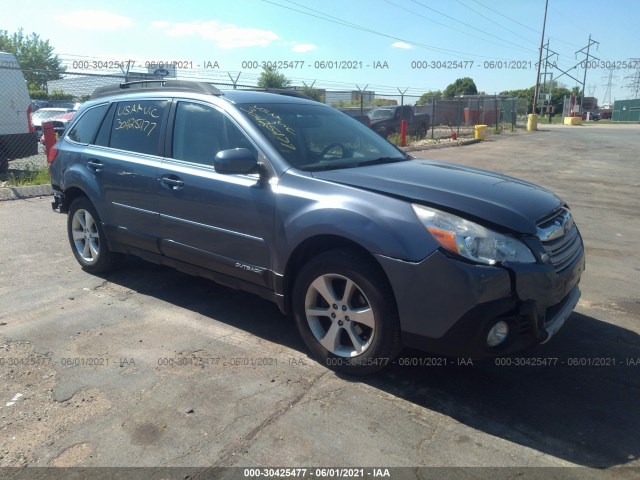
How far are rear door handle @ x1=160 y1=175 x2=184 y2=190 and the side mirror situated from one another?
2.10 ft

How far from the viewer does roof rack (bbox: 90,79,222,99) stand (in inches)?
173

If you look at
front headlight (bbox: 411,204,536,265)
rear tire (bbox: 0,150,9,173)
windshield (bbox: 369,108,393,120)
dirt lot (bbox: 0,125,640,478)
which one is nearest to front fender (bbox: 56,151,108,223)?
dirt lot (bbox: 0,125,640,478)

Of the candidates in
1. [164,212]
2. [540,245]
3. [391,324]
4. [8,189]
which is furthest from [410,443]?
[8,189]

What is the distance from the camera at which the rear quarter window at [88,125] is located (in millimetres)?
5229

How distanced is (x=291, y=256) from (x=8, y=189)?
778 cm

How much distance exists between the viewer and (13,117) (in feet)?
39.0

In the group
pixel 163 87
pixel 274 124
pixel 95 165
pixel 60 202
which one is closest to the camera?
pixel 274 124

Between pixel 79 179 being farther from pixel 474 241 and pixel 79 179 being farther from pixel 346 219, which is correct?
pixel 474 241

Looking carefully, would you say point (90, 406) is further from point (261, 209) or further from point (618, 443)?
point (618, 443)

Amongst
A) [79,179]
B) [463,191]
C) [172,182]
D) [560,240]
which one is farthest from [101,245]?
[560,240]

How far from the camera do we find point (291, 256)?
3605 millimetres

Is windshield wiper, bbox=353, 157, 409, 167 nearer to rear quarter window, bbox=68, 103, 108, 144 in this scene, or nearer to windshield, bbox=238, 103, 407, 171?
windshield, bbox=238, 103, 407, 171

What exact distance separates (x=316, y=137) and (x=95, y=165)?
217cm

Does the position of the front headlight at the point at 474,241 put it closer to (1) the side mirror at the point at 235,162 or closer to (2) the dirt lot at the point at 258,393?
(2) the dirt lot at the point at 258,393
